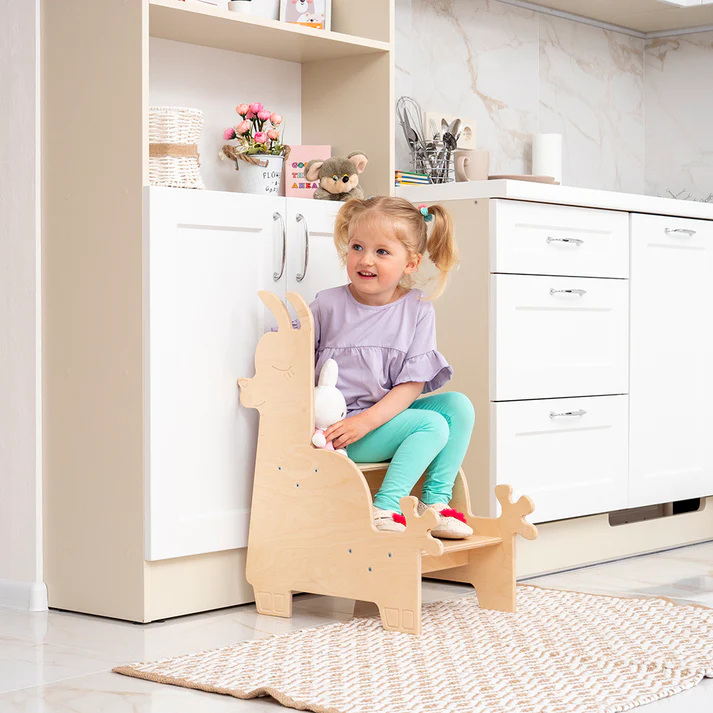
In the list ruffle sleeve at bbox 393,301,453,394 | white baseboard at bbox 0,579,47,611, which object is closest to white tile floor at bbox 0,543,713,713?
white baseboard at bbox 0,579,47,611

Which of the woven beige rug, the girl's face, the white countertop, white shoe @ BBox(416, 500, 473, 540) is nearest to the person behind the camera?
the woven beige rug

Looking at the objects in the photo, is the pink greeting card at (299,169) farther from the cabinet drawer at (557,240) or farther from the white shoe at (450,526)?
the white shoe at (450,526)

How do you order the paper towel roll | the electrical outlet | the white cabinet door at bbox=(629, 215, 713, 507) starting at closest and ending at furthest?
the white cabinet door at bbox=(629, 215, 713, 507)
the electrical outlet
the paper towel roll

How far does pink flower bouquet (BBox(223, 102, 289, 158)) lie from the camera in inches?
102

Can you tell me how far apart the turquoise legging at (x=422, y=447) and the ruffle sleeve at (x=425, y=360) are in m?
0.05

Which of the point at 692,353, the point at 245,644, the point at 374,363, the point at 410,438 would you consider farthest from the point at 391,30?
the point at 245,644

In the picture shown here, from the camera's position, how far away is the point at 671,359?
10.4 feet

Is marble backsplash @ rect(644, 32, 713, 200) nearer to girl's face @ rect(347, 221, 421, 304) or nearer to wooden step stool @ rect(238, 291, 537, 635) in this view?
girl's face @ rect(347, 221, 421, 304)

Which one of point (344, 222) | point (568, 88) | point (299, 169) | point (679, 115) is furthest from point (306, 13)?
point (679, 115)

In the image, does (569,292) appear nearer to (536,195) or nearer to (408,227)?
(536,195)

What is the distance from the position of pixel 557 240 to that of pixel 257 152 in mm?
746

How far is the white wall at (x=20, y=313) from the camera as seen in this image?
97.0 inches

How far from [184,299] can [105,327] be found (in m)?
0.17

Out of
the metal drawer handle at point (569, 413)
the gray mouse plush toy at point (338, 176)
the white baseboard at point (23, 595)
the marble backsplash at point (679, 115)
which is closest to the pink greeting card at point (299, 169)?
the gray mouse plush toy at point (338, 176)
